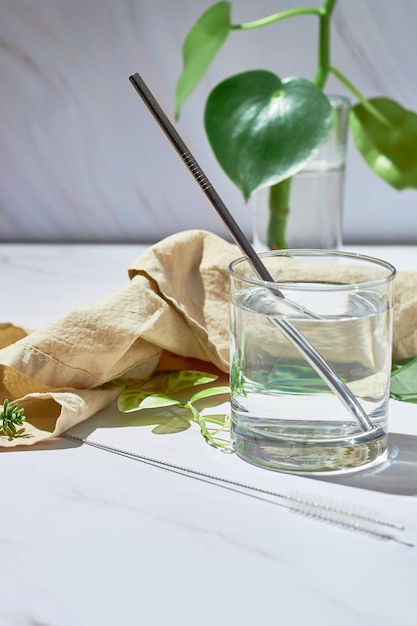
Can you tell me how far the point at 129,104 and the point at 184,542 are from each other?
0.72 metres

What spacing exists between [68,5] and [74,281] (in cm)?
32

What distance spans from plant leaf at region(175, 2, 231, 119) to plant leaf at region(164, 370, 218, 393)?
1.15 ft

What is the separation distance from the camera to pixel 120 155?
3.54 ft

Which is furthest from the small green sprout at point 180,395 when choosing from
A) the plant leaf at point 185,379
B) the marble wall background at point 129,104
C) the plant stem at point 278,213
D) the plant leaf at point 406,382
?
the marble wall background at point 129,104

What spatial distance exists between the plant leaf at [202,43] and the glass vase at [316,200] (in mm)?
131

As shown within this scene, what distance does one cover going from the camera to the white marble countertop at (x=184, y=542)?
0.38 metres

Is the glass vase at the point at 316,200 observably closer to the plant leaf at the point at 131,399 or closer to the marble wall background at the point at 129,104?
the marble wall background at the point at 129,104

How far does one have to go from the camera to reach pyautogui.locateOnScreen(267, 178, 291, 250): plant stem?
90 centimetres

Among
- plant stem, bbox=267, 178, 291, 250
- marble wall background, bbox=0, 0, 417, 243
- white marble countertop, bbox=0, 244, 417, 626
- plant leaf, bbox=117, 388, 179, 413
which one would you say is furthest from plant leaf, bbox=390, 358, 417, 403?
marble wall background, bbox=0, 0, 417, 243

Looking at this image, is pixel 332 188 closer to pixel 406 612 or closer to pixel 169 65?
pixel 169 65

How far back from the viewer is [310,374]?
500 millimetres

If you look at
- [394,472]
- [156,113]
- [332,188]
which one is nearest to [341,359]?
[394,472]

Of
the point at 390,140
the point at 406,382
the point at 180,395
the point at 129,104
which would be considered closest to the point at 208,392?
the point at 180,395

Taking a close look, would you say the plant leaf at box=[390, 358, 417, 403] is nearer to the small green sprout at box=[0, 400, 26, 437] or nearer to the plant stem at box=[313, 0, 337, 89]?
the small green sprout at box=[0, 400, 26, 437]
